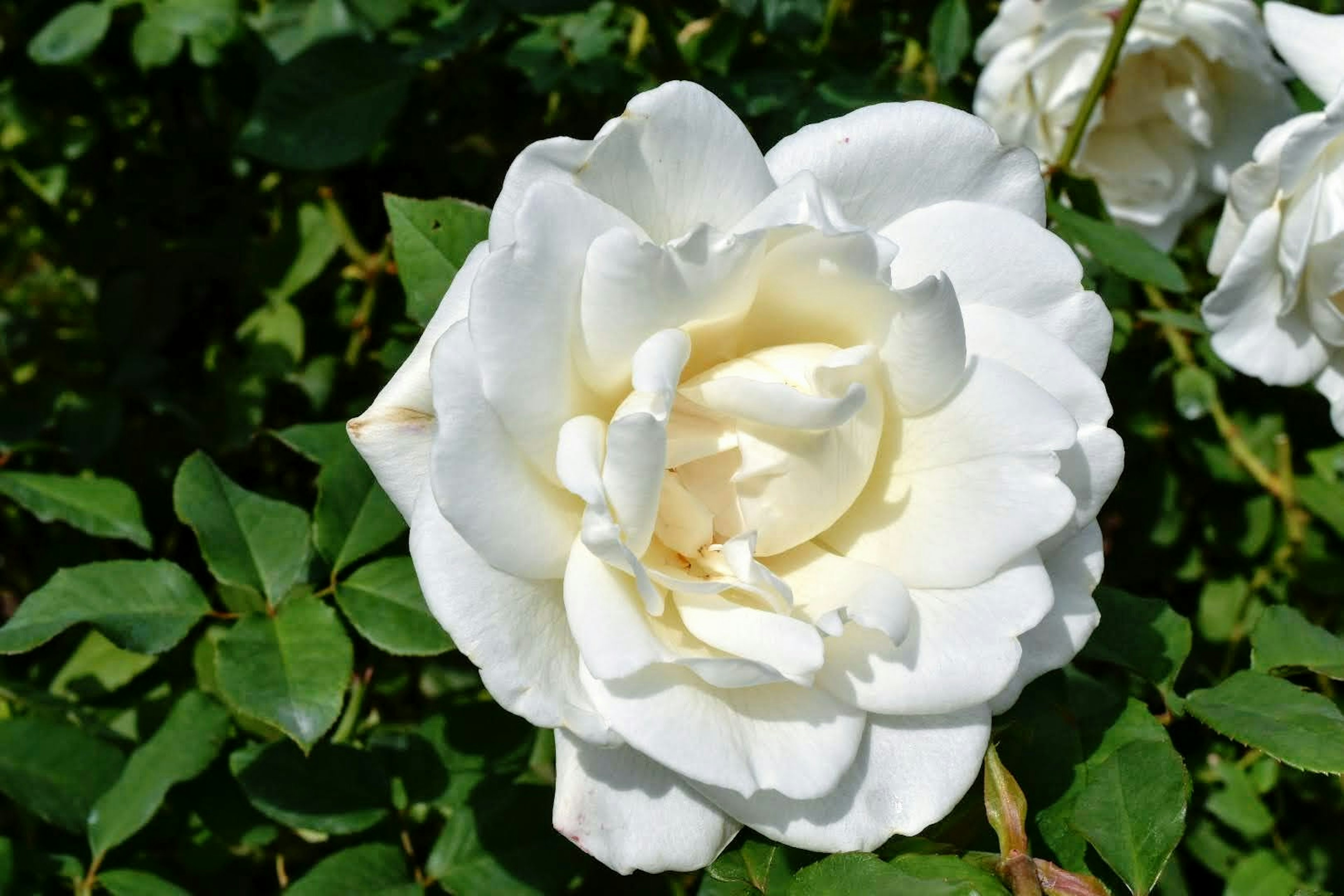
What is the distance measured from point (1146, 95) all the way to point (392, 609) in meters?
1.34

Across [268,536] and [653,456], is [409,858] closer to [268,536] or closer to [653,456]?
[268,536]

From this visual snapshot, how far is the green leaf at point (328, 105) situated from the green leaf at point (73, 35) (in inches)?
9.3

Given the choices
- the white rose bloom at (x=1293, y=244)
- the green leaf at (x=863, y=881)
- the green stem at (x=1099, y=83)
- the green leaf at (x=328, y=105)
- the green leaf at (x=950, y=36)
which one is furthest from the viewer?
the green leaf at (x=950, y=36)

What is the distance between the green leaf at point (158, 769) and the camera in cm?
116

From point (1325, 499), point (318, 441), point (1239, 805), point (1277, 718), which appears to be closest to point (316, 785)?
point (318, 441)

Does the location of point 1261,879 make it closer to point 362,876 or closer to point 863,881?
point 863,881

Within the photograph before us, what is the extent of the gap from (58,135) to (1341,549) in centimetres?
227

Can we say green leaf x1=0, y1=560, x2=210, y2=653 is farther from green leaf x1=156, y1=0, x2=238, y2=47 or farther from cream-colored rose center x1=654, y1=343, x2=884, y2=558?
green leaf x1=156, y1=0, x2=238, y2=47

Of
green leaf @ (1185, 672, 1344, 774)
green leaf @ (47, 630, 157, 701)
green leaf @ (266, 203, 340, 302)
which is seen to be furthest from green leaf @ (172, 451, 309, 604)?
green leaf @ (1185, 672, 1344, 774)

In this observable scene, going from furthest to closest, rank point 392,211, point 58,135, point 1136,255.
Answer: point 58,135, point 1136,255, point 392,211

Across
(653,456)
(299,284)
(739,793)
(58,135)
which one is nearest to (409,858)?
(739,793)

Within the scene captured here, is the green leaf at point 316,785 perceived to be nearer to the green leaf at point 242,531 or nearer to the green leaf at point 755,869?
the green leaf at point 242,531

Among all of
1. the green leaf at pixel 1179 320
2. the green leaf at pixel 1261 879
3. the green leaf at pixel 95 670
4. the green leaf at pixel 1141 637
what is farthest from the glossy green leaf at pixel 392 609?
the green leaf at pixel 1261 879

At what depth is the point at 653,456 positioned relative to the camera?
2.78 feet
